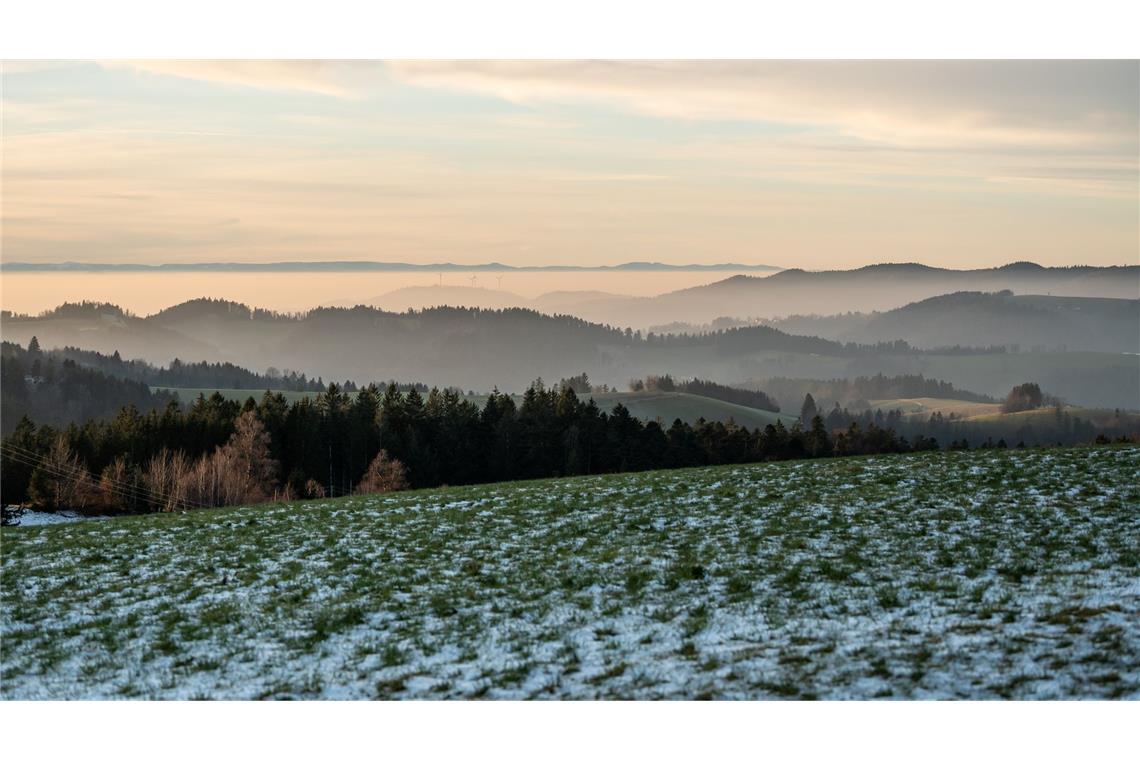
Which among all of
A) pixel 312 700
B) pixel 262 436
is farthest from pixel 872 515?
pixel 262 436

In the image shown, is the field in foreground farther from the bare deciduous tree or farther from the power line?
the power line

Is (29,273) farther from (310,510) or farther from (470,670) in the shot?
(470,670)

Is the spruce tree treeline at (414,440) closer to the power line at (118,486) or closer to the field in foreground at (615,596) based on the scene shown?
the power line at (118,486)

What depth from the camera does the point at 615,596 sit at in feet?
53.8

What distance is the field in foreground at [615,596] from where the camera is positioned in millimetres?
12516

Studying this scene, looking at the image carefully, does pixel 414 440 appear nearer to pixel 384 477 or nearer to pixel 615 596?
pixel 384 477

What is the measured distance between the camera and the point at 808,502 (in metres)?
24.6

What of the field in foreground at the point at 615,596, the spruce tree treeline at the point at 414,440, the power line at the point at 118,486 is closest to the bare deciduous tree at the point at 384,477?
the spruce tree treeline at the point at 414,440

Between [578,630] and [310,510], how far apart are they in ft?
51.5

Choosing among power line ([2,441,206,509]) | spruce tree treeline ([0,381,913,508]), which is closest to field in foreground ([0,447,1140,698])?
power line ([2,441,206,509])

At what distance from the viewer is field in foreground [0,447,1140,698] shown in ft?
41.1

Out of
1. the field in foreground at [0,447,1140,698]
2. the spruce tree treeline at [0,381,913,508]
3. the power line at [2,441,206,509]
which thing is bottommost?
the power line at [2,441,206,509]

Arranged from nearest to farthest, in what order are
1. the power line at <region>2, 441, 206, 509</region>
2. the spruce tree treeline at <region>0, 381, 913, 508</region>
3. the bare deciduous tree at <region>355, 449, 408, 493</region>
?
the power line at <region>2, 441, 206, 509</region>
the bare deciduous tree at <region>355, 449, 408, 493</region>
the spruce tree treeline at <region>0, 381, 913, 508</region>

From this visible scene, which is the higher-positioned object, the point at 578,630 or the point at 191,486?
the point at 578,630
